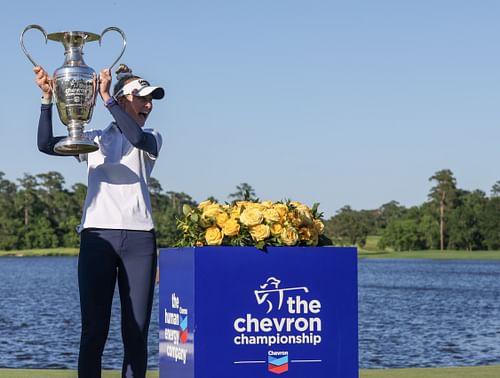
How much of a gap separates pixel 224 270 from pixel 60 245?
145 meters

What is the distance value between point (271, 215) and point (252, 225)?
5.4 inches

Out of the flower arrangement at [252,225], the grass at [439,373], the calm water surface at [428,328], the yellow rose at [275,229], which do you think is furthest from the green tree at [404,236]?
the yellow rose at [275,229]

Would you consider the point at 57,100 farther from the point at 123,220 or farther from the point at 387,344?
the point at 387,344

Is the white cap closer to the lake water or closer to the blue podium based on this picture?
the blue podium

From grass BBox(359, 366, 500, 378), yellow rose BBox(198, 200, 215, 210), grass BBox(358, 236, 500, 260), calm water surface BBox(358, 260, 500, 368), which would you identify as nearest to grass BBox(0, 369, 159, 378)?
grass BBox(359, 366, 500, 378)

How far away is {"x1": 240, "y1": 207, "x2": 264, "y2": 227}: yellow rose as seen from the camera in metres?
5.47

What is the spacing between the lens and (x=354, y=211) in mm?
175250

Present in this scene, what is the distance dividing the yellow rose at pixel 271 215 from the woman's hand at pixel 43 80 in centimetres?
132

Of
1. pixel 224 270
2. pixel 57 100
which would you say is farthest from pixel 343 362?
pixel 57 100

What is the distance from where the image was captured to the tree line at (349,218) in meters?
146

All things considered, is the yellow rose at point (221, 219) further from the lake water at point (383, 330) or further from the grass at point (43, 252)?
the grass at point (43, 252)

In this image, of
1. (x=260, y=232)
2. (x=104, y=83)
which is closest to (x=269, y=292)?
(x=260, y=232)

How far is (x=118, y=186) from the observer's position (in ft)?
17.8

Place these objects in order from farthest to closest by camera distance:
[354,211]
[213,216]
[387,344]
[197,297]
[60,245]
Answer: [354,211] < [60,245] < [387,344] < [213,216] < [197,297]
